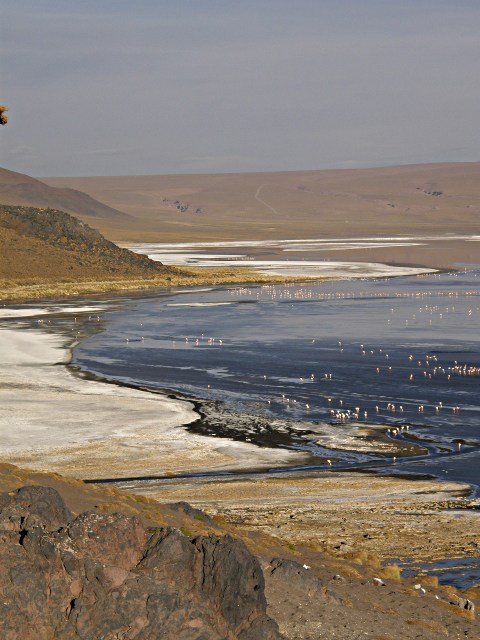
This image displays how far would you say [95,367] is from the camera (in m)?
46.2

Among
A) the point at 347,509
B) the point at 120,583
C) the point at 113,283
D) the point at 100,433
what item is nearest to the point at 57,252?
the point at 113,283

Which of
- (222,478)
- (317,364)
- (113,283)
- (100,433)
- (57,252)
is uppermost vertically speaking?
(57,252)

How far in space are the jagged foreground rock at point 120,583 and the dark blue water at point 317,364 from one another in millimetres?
13927

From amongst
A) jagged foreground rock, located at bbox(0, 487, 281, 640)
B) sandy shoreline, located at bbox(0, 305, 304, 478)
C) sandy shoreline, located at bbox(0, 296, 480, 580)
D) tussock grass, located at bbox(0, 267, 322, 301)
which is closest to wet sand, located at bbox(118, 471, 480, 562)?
sandy shoreline, located at bbox(0, 296, 480, 580)

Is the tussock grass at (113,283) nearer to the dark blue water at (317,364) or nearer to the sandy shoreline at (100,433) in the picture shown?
the dark blue water at (317,364)

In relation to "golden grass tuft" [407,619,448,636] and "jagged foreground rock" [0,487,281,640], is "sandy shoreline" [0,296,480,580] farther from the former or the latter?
"jagged foreground rock" [0,487,281,640]

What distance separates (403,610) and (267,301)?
63110 millimetres

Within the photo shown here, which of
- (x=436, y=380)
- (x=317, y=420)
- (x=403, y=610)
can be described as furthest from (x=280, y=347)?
(x=403, y=610)

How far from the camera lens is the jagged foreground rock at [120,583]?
520 inches

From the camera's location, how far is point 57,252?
107000mm

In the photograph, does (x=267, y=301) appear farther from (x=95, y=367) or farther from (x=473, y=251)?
(x=473, y=251)

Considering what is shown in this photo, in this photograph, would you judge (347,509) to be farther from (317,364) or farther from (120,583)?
(317,364)

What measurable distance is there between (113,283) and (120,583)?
86.3 metres

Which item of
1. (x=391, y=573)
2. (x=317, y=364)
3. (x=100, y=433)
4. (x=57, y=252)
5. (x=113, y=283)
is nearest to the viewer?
(x=391, y=573)
